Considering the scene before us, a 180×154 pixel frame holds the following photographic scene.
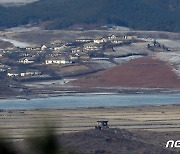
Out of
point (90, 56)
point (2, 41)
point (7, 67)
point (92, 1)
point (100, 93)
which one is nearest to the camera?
point (100, 93)

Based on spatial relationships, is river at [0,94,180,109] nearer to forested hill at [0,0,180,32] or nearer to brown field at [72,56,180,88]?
brown field at [72,56,180,88]

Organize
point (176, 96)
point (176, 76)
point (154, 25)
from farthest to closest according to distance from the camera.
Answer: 1. point (154, 25)
2. point (176, 76)
3. point (176, 96)

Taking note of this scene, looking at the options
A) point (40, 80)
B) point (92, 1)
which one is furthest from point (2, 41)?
point (92, 1)

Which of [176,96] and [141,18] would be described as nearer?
[176,96]

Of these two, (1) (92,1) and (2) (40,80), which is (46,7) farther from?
(2) (40,80)

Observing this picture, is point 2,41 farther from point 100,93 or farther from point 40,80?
point 100,93

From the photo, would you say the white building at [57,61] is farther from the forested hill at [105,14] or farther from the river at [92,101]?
the forested hill at [105,14]
